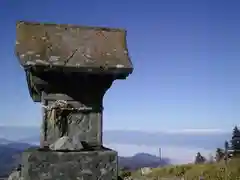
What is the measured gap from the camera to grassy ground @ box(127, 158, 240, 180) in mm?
26306

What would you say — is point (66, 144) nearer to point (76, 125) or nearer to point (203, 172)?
point (76, 125)

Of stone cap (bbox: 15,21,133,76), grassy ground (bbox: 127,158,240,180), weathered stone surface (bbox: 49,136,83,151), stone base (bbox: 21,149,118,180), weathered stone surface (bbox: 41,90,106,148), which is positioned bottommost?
grassy ground (bbox: 127,158,240,180)

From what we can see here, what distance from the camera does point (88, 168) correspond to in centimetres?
379

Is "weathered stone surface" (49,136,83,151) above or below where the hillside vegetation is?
above

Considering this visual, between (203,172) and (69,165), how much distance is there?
2736cm

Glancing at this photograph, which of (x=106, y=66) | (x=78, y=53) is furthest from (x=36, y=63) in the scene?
(x=106, y=66)

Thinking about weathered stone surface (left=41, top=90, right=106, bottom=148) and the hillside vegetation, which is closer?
weathered stone surface (left=41, top=90, right=106, bottom=148)

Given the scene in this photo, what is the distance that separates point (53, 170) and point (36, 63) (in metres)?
1.23

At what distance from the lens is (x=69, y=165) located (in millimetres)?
3730

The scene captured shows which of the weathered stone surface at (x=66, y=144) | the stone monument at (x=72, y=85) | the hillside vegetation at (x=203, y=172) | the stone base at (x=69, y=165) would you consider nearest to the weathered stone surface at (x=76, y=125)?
the stone monument at (x=72, y=85)

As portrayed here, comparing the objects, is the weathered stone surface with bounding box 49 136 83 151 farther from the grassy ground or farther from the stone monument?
the grassy ground

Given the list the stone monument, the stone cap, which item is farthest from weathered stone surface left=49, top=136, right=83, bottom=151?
the stone cap

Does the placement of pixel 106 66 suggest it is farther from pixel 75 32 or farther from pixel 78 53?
pixel 75 32

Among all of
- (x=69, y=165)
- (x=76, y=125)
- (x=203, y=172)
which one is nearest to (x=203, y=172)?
(x=203, y=172)
